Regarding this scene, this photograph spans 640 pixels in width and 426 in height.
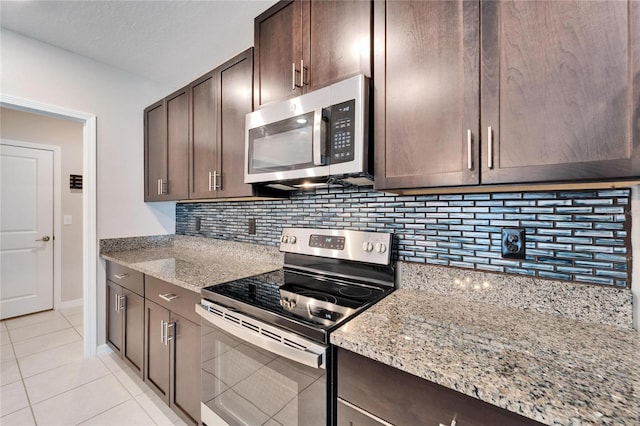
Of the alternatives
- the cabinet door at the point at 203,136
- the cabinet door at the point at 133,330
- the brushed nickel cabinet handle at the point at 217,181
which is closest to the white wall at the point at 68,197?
the cabinet door at the point at 133,330

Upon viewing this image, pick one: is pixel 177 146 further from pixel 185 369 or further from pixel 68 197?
pixel 68 197

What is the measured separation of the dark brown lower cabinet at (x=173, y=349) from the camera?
147cm

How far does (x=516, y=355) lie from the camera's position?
724 mm

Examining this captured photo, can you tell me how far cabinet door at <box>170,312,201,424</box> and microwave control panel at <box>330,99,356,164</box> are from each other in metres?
1.13

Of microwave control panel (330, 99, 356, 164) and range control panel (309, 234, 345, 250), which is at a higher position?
microwave control panel (330, 99, 356, 164)

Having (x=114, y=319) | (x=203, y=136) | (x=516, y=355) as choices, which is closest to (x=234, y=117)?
(x=203, y=136)

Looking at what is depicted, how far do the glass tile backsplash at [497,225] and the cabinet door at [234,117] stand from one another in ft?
1.50

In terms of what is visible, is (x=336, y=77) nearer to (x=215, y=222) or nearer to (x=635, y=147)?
(x=635, y=147)

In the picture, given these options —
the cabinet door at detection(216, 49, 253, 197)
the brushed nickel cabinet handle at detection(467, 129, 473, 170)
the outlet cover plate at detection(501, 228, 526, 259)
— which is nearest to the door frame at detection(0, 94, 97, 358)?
the cabinet door at detection(216, 49, 253, 197)

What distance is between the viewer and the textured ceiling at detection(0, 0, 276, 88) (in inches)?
68.4

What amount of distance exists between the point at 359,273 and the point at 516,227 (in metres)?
0.70

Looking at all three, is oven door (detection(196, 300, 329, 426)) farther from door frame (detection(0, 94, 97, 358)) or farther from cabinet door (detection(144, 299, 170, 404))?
door frame (detection(0, 94, 97, 358))

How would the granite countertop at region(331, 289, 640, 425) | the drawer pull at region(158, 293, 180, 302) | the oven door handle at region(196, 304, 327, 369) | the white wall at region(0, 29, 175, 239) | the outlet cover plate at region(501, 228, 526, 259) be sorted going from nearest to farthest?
the granite countertop at region(331, 289, 640, 425), the oven door handle at region(196, 304, 327, 369), the outlet cover plate at region(501, 228, 526, 259), the drawer pull at region(158, 293, 180, 302), the white wall at region(0, 29, 175, 239)

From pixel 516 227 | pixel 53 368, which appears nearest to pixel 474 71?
pixel 516 227
